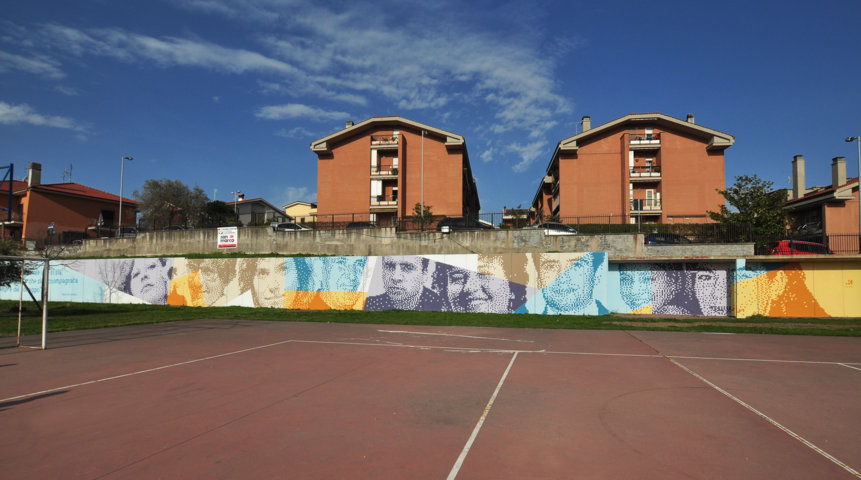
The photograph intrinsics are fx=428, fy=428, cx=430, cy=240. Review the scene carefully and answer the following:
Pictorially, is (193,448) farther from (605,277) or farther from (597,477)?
(605,277)

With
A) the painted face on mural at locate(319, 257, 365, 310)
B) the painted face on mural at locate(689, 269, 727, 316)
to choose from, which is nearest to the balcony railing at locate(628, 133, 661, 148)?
the painted face on mural at locate(689, 269, 727, 316)

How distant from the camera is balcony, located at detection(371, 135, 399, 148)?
41375 millimetres

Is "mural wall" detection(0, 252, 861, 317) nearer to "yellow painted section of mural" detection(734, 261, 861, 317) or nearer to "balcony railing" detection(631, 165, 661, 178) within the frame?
"yellow painted section of mural" detection(734, 261, 861, 317)

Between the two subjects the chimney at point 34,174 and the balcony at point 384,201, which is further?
the chimney at point 34,174

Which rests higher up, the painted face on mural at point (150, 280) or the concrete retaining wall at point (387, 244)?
the concrete retaining wall at point (387, 244)

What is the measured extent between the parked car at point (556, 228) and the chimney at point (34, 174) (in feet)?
175

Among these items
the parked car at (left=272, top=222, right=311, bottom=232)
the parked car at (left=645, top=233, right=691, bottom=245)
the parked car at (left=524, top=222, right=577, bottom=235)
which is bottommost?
the parked car at (left=645, top=233, right=691, bottom=245)

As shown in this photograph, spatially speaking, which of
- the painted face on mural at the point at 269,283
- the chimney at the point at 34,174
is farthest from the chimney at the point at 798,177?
the chimney at the point at 34,174

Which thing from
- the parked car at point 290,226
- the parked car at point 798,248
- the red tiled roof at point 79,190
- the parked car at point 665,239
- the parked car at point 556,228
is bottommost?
the parked car at point 798,248

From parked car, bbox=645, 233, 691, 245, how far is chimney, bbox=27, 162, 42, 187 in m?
59.6

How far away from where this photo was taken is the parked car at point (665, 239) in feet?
78.9

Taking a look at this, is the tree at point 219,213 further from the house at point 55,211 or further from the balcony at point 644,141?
the balcony at point 644,141

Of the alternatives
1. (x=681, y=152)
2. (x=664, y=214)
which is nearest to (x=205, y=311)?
(x=664, y=214)

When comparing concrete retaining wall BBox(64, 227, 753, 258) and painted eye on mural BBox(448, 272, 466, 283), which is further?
concrete retaining wall BBox(64, 227, 753, 258)
